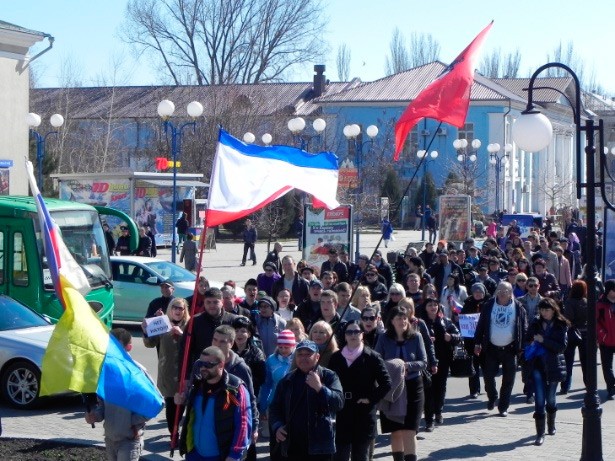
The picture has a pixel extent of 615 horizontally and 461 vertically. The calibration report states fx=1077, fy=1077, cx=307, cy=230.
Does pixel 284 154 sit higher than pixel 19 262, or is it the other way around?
pixel 284 154

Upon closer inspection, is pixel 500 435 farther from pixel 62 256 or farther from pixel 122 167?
pixel 122 167

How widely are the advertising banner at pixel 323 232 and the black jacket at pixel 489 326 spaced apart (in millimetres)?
10817

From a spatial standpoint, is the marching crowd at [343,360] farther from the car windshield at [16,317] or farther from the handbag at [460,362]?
the car windshield at [16,317]

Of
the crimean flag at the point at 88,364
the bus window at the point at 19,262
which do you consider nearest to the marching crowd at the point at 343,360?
the crimean flag at the point at 88,364

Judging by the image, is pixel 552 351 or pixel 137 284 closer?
pixel 552 351

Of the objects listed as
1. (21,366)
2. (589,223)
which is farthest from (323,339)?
(21,366)

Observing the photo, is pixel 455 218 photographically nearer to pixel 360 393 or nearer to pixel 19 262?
pixel 19 262

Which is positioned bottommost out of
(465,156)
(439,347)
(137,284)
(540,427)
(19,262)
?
(540,427)

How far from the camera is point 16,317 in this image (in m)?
13.8

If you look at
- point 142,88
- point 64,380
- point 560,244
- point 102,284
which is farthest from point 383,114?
point 64,380

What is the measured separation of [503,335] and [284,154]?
4.11m

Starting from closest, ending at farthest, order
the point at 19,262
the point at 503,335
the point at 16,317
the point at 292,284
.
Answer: the point at 503,335 < the point at 16,317 < the point at 19,262 < the point at 292,284

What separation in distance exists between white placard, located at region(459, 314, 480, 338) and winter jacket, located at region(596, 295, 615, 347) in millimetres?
1842

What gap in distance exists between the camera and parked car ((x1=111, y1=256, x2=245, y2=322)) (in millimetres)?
20594
